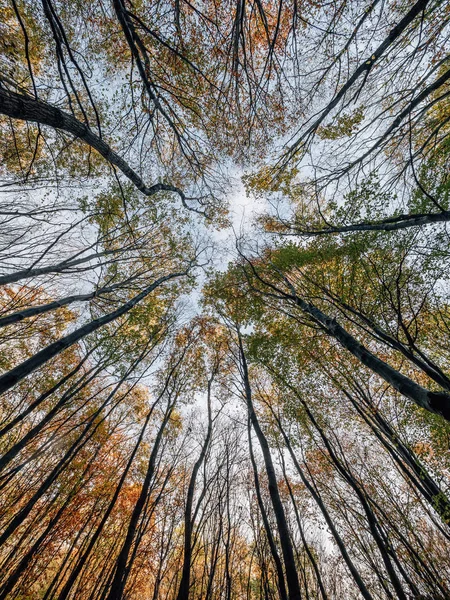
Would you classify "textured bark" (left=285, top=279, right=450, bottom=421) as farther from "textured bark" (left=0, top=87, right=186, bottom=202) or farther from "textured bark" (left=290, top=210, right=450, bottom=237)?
"textured bark" (left=0, top=87, right=186, bottom=202)

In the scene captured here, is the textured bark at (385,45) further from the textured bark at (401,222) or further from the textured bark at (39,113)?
the textured bark at (39,113)

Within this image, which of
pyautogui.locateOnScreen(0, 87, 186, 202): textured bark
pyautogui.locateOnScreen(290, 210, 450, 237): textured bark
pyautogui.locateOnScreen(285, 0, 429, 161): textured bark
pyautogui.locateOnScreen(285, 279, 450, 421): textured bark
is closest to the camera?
pyautogui.locateOnScreen(285, 279, 450, 421): textured bark

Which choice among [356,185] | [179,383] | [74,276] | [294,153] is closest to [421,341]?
[356,185]

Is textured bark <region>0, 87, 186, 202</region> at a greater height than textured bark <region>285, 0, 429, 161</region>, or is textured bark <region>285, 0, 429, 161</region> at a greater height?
textured bark <region>285, 0, 429, 161</region>

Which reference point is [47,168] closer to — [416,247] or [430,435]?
[416,247]

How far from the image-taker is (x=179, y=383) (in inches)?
357

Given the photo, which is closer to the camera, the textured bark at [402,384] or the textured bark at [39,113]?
the textured bark at [402,384]

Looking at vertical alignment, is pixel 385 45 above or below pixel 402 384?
above

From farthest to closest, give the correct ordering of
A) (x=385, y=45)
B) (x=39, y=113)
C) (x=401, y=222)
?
1. (x=401, y=222)
2. (x=385, y=45)
3. (x=39, y=113)

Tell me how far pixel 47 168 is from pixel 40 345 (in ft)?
21.2

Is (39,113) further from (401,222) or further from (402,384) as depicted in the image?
(401,222)

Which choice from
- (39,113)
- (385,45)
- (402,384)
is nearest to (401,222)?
(385,45)

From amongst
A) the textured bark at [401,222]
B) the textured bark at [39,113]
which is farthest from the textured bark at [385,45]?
the textured bark at [39,113]

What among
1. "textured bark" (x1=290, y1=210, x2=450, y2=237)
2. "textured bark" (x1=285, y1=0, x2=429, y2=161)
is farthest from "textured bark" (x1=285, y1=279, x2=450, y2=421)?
"textured bark" (x1=285, y1=0, x2=429, y2=161)
